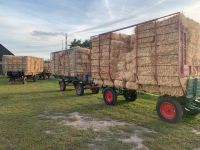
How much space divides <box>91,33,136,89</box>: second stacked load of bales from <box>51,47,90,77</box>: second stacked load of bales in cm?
453

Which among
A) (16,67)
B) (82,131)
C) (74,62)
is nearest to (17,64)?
(16,67)

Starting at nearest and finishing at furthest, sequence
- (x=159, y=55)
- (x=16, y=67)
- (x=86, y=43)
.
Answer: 1. (x=159, y=55)
2. (x=16, y=67)
3. (x=86, y=43)

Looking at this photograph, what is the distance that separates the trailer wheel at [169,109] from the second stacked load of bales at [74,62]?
8839 millimetres

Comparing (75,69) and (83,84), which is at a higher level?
(75,69)

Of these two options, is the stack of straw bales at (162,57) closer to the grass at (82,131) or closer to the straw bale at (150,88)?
the straw bale at (150,88)

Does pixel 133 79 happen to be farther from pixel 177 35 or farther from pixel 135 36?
pixel 177 35

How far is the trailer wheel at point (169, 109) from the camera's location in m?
8.68

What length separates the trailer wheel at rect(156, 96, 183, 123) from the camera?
342 inches

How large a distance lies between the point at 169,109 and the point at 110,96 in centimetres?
403

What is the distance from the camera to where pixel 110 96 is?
12586 mm

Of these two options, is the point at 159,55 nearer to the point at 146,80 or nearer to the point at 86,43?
the point at 146,80

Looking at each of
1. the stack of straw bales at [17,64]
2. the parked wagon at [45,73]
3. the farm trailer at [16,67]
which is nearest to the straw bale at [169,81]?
the farm trailer at [16,67]

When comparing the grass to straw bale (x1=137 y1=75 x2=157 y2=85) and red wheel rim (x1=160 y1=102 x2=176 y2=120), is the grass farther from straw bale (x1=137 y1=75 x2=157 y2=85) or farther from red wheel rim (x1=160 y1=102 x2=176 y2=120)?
straw bale (x1=137 y1=75 x2=157 y2=85)

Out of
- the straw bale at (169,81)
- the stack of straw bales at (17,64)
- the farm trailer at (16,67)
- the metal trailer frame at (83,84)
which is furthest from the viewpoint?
the stack of straw bales at (17,64)
